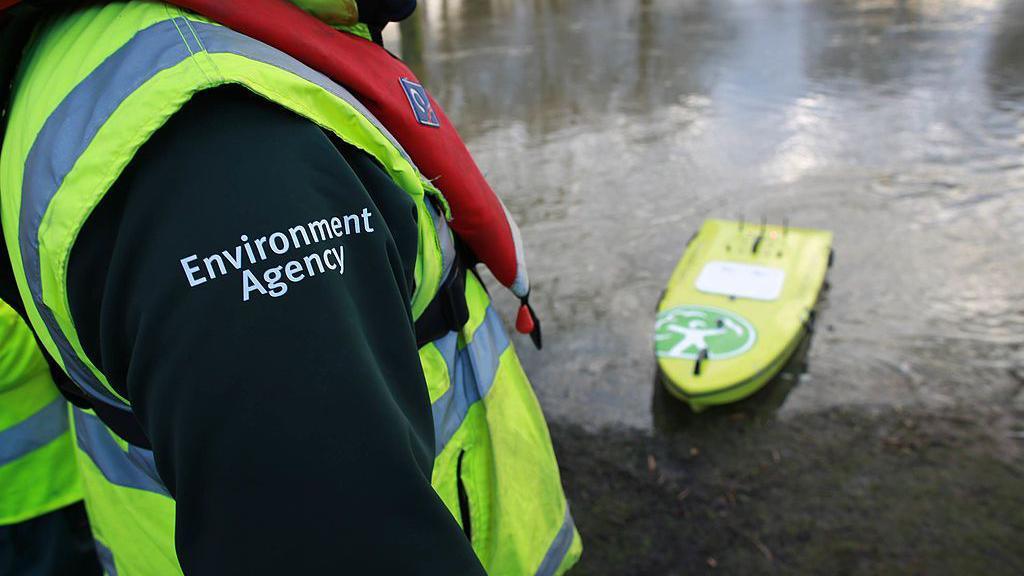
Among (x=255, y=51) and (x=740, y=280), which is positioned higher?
(x=255, y=51)

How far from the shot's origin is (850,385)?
417cm

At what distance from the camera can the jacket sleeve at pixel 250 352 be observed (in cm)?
61

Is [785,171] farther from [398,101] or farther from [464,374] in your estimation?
[398,101]

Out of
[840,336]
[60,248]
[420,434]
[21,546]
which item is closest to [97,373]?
[60,248]

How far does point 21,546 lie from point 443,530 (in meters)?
1.15

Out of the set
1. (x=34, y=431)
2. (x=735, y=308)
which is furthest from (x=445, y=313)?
(x=735, y=308)

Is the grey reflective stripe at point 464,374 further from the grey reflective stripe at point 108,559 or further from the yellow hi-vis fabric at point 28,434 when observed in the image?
the yellow hi-vis fabric at point 28,434

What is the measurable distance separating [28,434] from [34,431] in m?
0.01

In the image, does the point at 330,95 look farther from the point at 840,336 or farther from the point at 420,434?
the point at 840,336

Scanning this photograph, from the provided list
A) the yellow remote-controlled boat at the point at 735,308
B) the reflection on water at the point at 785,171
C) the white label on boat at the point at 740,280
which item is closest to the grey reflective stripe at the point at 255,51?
the yellow remote-controlled boat at the point at 735,308

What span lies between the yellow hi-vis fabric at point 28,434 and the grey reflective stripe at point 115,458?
0.24 m

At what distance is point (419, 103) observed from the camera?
1007 millimetres

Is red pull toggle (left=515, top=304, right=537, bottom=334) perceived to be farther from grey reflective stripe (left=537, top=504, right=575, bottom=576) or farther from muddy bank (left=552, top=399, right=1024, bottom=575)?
muddy bank (left=552, top=399, right=1024, bottom=575)

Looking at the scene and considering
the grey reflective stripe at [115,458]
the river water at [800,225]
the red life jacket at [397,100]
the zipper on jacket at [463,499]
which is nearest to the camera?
the red life jacket at [397,100]
